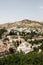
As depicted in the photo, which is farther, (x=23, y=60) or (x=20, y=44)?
(x=20, y=44)

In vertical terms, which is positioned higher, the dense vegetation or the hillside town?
the dense vegetation

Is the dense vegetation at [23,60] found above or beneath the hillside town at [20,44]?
above

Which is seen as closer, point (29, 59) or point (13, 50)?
point (29, 59)

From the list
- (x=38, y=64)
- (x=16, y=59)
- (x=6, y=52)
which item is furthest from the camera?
(x=6, y=52)

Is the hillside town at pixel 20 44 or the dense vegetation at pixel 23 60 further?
the hillside town at pixel 20 44

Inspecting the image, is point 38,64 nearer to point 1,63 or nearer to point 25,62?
point 25,62

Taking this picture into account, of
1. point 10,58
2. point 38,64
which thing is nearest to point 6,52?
point 10,58

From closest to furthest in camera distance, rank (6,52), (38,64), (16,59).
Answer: (38,64) → (16,59) → (6,52)

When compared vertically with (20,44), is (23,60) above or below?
A: above

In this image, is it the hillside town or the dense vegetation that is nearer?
the dense vegetation

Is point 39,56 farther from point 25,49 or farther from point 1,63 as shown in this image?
point 25,49
